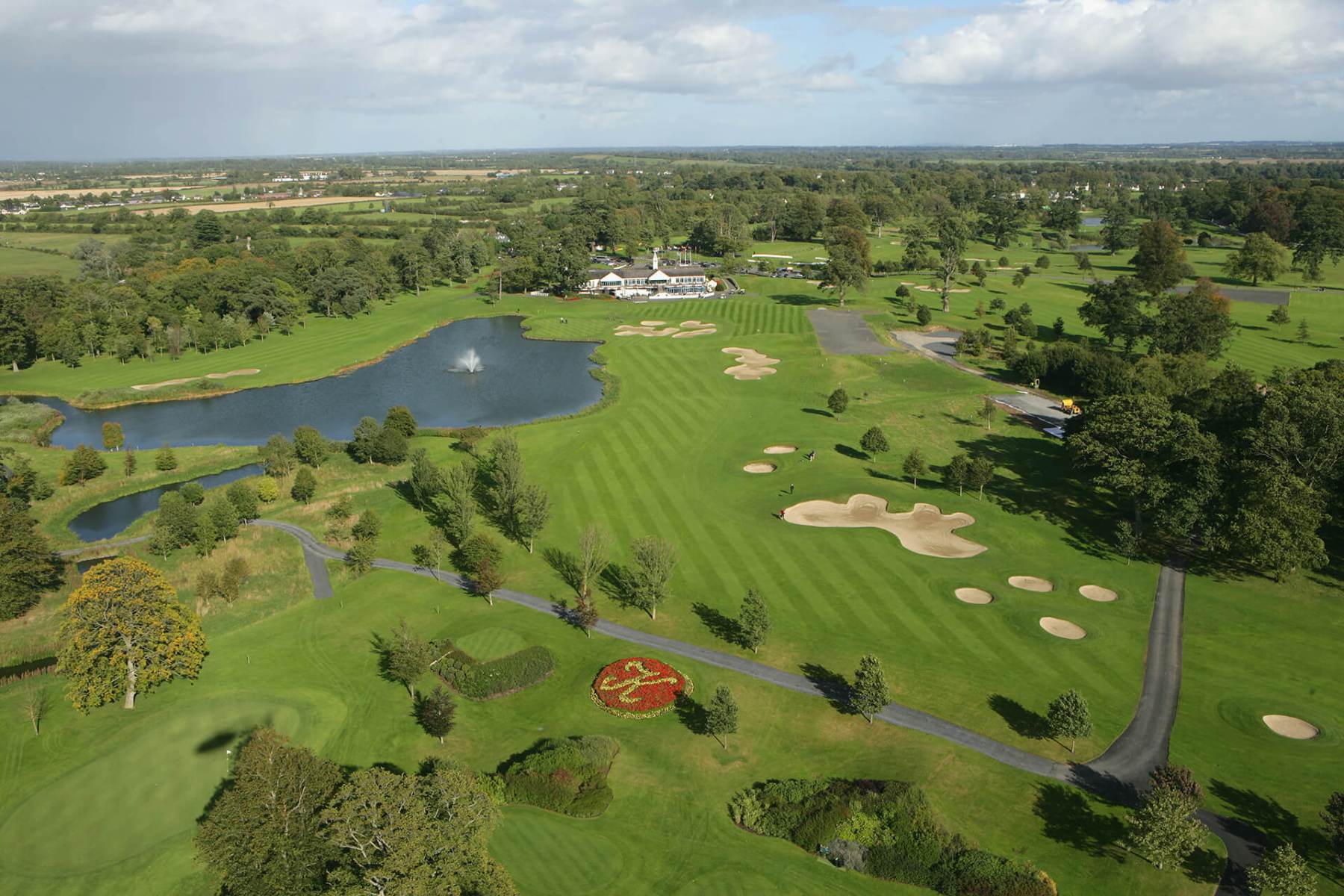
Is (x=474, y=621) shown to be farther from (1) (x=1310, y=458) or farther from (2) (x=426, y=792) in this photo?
(1) (x=1310, y=458)

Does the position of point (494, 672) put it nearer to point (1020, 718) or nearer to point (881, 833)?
point (881, 833)

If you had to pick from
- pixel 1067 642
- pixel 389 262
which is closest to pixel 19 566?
pixel 1067 642

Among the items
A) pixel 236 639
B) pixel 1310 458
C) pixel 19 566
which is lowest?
pixel 236 639

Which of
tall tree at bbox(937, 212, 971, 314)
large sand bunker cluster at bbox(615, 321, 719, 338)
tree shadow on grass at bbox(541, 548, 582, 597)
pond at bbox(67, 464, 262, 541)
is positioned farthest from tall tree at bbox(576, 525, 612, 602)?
tall tree at bbox(937, 212, 971, 314)

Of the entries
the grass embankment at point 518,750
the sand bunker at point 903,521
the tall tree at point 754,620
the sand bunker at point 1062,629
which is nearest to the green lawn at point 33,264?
the grass embankment at point 518,750

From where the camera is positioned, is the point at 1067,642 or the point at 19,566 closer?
the point at 1067,642

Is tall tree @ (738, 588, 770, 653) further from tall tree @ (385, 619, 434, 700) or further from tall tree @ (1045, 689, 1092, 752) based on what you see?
tall tree @ (385, 619, 434, 700)

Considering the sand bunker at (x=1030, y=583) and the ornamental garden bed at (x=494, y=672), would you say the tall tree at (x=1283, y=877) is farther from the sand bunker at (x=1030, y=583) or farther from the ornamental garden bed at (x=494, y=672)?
the ornamental garden bed at (x=494, y=672)
